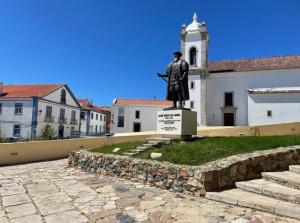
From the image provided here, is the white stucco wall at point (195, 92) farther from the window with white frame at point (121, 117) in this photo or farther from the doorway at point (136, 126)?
the window with white frame at point (121, 117)

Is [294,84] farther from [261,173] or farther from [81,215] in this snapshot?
[81,215]

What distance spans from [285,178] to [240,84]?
25.1 metres

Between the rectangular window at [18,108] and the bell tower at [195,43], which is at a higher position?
the bell tower at [195,43]

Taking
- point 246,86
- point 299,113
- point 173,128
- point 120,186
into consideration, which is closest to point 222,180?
point 120,186

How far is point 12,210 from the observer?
5.33m

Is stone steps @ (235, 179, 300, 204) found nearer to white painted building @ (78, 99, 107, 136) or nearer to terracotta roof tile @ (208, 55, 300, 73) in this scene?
terracotta roof tile @ (208, 55, 300, 73)

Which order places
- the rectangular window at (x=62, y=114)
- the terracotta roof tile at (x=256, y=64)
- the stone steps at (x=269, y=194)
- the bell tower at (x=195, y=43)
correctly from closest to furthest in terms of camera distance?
the stone steps at (x=269, y=194)
the terracotta roof tile at (x=256, y=64)
the bell tower at (x=195, y=43)
the rectangular window at (x=62, y=114)

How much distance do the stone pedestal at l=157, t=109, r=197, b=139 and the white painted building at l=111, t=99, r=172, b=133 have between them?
31.5 m

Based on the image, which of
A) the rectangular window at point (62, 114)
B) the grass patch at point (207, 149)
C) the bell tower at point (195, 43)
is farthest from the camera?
the rectangular window at point (62, 114)

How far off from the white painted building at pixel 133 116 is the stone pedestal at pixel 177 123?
103ft

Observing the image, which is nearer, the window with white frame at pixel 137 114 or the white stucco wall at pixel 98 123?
the window with white frame at pixel 137 114

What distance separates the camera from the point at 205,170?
622 cm

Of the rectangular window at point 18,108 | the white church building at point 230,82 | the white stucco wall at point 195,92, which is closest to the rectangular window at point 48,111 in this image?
the rectangular window at point 18,108

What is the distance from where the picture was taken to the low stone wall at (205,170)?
6.29 metres
